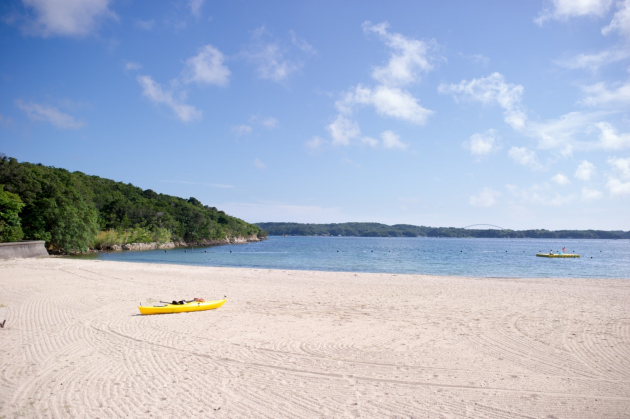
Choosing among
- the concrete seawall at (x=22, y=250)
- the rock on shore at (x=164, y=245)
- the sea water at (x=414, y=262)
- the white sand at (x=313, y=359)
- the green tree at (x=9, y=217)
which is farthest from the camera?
the rock on shore at (x=164, y=245)

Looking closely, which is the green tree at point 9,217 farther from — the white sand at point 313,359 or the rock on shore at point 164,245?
the white sand at point 313,359

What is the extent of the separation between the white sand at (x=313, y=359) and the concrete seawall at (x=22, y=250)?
23302mm

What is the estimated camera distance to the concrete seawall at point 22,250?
3228cm

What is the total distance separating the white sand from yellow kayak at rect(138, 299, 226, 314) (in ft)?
0.98

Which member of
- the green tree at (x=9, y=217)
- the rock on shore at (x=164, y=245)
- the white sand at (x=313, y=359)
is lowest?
the rock on shore at (x=164, y=245)

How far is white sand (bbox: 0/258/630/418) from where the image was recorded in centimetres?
552

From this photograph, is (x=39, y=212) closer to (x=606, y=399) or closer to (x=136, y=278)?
(x=136, y=278)

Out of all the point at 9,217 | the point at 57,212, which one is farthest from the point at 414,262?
the point at 57,212

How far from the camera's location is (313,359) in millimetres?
7617

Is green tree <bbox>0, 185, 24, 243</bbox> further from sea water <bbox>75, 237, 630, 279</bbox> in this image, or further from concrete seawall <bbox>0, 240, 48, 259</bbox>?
sea water <bbox>75, 237, 630, 279</bbox>

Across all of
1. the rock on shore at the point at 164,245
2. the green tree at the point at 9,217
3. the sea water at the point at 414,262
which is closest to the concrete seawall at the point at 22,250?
the green tree at the point at 9,217

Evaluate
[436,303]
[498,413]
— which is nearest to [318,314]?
[436,303]

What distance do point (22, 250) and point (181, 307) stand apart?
108 ft

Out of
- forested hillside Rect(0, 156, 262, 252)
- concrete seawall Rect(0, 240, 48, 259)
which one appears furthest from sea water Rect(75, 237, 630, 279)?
concrete seawall Rect(0, 240, 48, 259)
